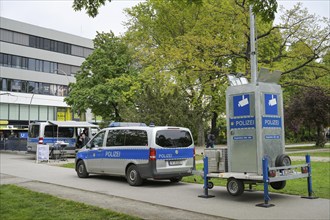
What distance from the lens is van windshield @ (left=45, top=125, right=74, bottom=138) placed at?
2690 centimetres

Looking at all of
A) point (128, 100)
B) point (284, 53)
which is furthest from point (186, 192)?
point (128, 100)

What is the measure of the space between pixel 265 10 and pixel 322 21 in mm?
19102

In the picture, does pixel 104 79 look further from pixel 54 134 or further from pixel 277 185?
pixel 277 185

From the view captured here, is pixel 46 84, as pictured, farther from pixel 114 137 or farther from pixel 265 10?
pixel 265 10

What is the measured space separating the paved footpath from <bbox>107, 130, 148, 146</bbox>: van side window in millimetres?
1333

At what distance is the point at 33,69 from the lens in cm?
6550

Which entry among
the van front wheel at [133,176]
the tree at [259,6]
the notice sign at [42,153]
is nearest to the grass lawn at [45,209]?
the van front wheel at [133,176]

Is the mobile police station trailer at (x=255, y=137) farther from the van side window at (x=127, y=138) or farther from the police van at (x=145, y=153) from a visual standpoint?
the van side window at (x=127, y=138)

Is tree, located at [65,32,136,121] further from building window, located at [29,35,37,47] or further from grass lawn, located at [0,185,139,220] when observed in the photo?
grass lawn, located at [0,185,139,220]

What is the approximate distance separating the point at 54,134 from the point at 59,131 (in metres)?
0.42

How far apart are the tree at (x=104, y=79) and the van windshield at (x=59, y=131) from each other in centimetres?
983

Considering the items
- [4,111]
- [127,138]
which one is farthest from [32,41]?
[127,138]

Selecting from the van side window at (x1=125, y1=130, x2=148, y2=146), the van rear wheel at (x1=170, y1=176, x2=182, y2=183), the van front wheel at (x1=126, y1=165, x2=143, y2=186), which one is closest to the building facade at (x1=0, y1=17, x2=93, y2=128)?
the van side window at (x1=125, y1=130, x2=148, y2=146)

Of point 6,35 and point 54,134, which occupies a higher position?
point 6,35
